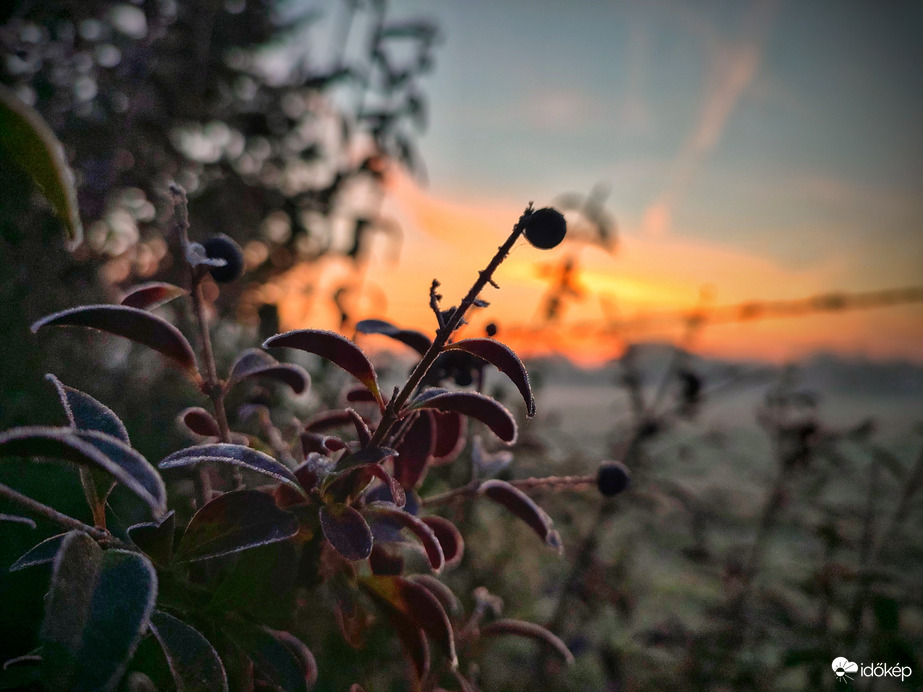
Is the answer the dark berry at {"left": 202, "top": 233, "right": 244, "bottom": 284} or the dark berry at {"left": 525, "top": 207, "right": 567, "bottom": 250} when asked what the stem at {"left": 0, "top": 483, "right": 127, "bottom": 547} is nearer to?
the dark berry at {"left": 202, "top": 233, "right": 244, "bottom": 284}

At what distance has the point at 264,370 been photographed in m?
0.56

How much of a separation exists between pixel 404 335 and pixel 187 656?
0.30 m

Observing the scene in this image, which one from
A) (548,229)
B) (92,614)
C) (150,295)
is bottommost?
(92,614)

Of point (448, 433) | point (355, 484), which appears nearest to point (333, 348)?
point (355, 484)

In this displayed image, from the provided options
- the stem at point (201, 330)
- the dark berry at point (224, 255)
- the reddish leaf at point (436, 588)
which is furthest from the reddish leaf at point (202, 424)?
the reddish leaf at point (436, 588)

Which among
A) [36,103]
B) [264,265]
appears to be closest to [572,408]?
[264,265]

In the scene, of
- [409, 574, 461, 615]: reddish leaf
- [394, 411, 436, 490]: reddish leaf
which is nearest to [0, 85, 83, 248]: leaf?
[394, 411, 436, 490]: reddish leaf

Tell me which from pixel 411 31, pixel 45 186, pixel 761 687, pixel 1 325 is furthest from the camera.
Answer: pixel 761 687

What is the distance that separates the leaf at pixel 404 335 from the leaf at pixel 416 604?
20cm

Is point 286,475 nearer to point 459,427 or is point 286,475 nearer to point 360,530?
point 360,530

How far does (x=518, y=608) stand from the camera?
178cm

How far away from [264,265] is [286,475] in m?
1.52

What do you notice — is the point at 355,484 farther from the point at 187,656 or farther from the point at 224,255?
the point at 224,255

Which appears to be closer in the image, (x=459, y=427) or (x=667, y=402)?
(x=459, y=427)
